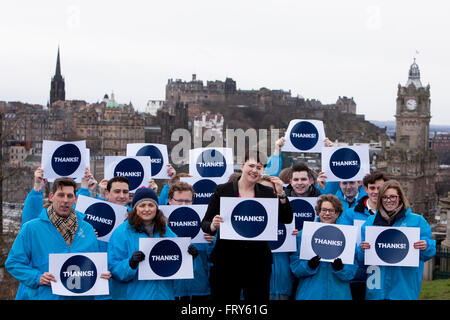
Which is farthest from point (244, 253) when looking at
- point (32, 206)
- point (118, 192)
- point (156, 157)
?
point (156, 157)

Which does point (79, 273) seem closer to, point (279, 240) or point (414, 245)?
point (279, 240)

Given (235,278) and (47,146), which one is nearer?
(235,278)

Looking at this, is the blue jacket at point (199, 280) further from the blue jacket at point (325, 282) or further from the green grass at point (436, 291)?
the green grass at point (436, 291)

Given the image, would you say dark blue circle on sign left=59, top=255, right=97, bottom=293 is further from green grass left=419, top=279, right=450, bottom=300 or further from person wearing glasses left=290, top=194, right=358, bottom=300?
green grass left=419, top=279, right=450, bottom=300

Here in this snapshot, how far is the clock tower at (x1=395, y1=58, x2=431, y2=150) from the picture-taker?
81.0 metres

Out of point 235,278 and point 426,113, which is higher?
point 426,113

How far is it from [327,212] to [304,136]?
221 centimetres

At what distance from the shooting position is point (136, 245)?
233 inches

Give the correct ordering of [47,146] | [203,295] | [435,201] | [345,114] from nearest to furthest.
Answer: [203,295] → [47,146] → [435,201] → [345,114]

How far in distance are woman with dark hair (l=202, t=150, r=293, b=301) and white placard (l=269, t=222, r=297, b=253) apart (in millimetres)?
670
